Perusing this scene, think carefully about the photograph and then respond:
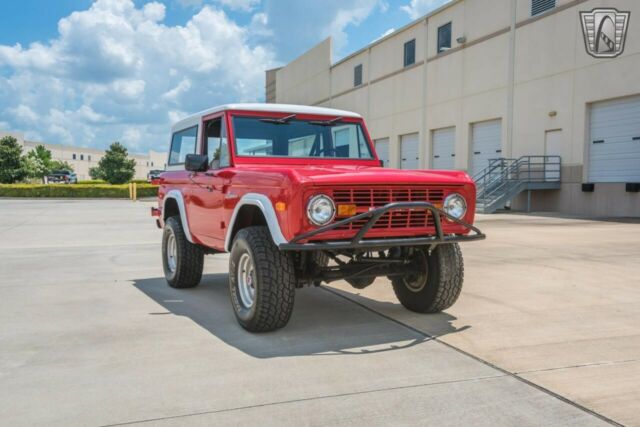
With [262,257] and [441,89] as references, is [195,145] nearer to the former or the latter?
[262,257]

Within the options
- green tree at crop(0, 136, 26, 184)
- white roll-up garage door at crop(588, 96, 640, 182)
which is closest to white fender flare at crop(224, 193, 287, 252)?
white roll-up garage door at crop(588, 96, 640, 182)

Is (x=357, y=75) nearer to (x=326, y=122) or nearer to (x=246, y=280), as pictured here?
(x=326, y=122)

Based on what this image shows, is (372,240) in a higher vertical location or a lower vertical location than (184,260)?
higher

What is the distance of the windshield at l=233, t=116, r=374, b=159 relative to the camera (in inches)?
241

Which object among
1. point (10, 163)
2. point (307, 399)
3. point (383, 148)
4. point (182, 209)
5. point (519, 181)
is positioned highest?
point (383, 148)

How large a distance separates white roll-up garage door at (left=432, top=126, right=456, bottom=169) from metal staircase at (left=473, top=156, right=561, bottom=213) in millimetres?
5332

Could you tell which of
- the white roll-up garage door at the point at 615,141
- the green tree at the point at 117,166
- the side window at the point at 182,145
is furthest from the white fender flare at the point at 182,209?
the green tree at the point at 117,166

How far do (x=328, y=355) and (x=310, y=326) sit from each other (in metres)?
0.90

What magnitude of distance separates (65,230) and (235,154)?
1127 centimetres

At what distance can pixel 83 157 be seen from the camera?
127m

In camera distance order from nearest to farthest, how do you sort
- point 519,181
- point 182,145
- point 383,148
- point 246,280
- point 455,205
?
point 455,205, point 246,280, point 182,145, point 519,181, point 383,148

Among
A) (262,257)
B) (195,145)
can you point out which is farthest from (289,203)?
(195,145)

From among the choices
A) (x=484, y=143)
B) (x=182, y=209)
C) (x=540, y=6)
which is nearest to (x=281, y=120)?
(x=182, y=209)

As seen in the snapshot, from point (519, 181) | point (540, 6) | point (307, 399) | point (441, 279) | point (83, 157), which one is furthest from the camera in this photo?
point (83, 157)
